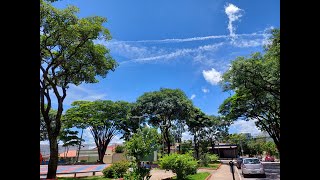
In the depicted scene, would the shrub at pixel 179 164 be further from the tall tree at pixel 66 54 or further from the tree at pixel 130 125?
the tree at pixel 130 125

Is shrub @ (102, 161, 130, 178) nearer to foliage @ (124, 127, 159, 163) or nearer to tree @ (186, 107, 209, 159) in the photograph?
foliage @ (124, 127, 159, 163)

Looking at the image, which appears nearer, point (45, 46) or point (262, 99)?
point (45, 46)

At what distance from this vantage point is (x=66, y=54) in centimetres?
1873

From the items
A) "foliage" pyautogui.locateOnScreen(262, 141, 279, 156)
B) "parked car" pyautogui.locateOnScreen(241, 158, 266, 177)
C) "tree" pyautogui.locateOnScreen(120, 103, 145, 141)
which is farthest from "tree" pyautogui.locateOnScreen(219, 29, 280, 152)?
"foliage" pyautogui.locateOnScreen(262, 141, 279, 156)

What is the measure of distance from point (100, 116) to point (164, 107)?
29.0 feet

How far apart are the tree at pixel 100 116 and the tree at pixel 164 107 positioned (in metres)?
3.32

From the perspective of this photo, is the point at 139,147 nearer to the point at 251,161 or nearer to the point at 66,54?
the point at 66,54

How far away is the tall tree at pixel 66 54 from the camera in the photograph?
16688 millimetres

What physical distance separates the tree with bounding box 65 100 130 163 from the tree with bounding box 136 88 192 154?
3.32 meters

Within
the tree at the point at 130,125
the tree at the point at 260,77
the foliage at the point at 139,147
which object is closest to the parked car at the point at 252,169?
the tree at the point at 260,77

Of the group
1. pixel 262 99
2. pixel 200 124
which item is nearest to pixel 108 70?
pixel 262 99
